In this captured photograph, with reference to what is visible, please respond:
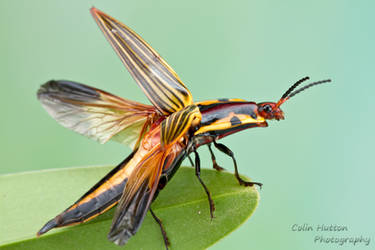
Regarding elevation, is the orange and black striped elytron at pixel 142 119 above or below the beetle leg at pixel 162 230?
above

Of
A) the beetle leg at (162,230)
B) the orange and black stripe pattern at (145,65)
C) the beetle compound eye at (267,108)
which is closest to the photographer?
the beetle leg at (162,230)

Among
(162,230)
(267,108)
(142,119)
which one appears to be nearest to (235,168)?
(267,108)

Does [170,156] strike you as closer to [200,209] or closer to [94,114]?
[200,209]

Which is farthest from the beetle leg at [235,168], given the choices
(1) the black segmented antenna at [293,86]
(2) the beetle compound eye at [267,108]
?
(1) the black segmented antenna at [293,86]

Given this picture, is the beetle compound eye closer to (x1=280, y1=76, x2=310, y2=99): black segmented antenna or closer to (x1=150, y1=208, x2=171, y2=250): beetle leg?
(x1=280, y1=76, x2=310, y2=99): black segmented antenna

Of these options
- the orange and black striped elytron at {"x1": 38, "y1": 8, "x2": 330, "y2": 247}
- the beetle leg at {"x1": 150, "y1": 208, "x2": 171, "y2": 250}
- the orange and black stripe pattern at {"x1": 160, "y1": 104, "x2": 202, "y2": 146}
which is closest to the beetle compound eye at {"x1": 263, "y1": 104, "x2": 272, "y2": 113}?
the orange and black striped elytron at {"x1": 38, "y1": 8, "x2": 330, "y2": 247}

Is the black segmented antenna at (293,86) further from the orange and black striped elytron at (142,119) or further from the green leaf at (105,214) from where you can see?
the green leaf at (105,214)

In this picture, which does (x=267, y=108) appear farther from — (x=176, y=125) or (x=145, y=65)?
(x=145, y=65)
